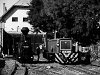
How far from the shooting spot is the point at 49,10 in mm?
27984

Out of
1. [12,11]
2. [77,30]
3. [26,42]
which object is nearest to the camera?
[26,42]

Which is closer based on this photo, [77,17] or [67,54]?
[77,17]

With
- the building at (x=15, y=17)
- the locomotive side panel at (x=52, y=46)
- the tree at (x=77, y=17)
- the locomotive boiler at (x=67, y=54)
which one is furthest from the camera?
the building at (x=15, y=17)

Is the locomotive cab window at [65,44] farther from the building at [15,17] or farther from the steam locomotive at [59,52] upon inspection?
the building at [15,17]

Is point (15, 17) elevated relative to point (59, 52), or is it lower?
elevated

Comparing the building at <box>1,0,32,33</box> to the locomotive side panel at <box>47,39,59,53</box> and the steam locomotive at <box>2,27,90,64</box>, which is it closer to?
the locomotive side panel at <box>47,39,59,53</box>

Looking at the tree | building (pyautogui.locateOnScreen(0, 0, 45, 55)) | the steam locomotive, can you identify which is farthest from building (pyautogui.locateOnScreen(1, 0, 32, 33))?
the steam locomotive

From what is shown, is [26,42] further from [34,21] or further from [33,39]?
[33,39]

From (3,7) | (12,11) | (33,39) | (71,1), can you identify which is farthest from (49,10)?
(3,7)

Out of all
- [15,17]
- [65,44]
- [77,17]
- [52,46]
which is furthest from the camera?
[15,17]

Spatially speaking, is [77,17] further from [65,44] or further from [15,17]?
[15,17]

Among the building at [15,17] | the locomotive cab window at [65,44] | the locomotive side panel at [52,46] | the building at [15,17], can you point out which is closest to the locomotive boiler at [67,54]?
the locomotive cab window at [65,44]

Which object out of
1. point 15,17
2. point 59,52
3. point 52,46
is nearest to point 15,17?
point 15,17

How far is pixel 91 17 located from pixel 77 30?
3978mm
